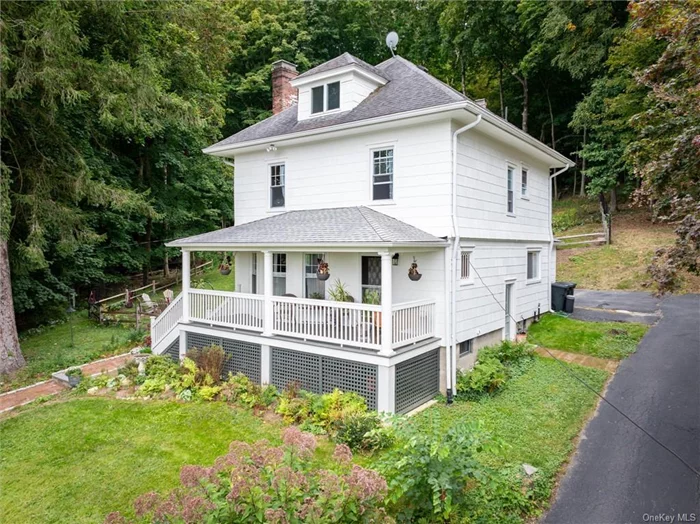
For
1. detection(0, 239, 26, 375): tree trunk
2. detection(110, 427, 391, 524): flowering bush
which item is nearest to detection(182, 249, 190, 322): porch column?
detection(0, 239, 26, 375): tree trunk

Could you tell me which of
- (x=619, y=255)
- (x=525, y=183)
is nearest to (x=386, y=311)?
(x=525, y=183)

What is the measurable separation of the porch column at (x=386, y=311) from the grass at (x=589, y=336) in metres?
6.66

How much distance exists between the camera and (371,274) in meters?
10.9

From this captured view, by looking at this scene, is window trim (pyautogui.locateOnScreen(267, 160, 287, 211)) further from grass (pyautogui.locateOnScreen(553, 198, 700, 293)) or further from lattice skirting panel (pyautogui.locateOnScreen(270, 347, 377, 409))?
grass (pyautogui.locateOnScreen(553, 198, 700, 293))

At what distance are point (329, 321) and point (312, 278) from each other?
2790 millimetres

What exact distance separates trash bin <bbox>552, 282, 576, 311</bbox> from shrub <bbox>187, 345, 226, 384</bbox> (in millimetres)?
11615

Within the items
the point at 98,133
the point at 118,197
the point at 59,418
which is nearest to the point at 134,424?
the point at 59,418

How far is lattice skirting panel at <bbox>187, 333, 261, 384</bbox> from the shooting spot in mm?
10438

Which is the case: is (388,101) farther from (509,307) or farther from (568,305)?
(568,305)

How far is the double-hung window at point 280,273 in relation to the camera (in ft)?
41.1

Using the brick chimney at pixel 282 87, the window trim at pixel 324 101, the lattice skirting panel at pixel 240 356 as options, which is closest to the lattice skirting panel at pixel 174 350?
the lattice skirting panel at pixel 240 356

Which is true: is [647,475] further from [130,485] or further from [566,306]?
[566,306]

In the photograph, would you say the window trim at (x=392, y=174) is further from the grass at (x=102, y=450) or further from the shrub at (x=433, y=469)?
the shrub at (x=433, y=469)

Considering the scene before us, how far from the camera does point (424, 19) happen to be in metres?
34.6
